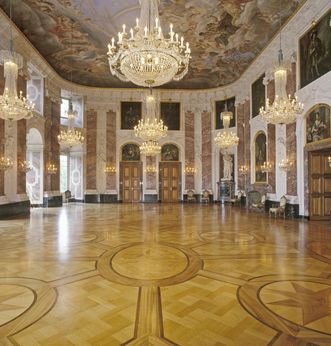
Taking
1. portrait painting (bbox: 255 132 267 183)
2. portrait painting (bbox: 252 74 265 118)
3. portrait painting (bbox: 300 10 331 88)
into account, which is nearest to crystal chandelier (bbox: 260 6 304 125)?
portrait painting (bbox: 300 10 331 88)

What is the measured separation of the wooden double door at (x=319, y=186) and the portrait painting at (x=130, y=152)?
1072 cm

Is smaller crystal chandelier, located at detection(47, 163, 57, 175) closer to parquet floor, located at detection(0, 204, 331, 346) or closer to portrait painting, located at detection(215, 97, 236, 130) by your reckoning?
parquet floor, located at detection(0, 204, 331, 346)

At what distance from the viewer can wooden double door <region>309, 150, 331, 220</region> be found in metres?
8.96

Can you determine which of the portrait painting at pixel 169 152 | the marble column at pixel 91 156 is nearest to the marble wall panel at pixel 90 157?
the marble column at pixel 91 156

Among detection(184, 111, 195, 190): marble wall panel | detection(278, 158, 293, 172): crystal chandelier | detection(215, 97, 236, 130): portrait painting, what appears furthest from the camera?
detection(184, 111, 195, 190): marble wall panel

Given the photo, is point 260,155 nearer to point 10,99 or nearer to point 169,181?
point 169,181

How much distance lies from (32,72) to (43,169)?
4893mm

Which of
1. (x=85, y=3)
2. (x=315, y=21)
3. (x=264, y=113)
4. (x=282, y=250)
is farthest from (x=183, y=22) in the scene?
(x=282, y=250)

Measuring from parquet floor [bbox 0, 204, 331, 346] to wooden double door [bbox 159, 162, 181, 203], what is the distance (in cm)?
1086

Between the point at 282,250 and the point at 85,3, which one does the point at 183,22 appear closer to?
the point at 85,3

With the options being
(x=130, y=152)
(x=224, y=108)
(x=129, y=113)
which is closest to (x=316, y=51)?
(x=224, y=108)

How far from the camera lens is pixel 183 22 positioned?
1021 cm

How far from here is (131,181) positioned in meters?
17.0

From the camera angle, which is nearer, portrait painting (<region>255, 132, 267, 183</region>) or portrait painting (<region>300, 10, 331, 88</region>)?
portrait painting (<region>300, 10, 331, 88</region>)
